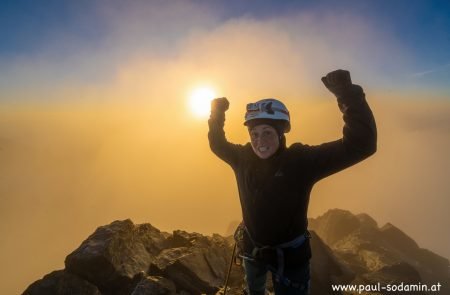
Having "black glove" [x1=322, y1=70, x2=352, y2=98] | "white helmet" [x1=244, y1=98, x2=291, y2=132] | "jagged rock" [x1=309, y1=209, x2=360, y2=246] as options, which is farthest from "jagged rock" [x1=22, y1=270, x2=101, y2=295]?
"jagged rock" [x1=309, y1=209, x2=360, y2=246]

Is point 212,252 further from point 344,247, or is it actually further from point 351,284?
point 344,247

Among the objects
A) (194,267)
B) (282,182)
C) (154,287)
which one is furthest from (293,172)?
(194,267)

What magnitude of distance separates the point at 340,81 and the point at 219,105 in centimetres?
303

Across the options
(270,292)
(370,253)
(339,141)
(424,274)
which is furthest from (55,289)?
(424,274)

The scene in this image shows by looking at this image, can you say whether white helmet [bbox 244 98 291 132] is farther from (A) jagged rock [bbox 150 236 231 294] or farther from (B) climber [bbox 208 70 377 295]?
(A) jagged rock [bbox 150 236 231 294]

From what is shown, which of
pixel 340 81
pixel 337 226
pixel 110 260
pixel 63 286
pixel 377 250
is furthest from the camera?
pixel 337 226

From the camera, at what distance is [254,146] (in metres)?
5.34

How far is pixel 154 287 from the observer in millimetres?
11547

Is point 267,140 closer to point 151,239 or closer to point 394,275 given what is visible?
point 151,239

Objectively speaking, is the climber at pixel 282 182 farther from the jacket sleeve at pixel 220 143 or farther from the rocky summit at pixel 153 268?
the rocky summit at pixel 153 268

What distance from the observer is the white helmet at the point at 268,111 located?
17.1ft

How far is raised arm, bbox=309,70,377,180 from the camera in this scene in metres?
4.16

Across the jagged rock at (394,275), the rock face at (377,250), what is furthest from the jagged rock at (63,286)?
the rock face at (377,250)

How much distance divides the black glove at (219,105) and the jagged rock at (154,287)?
790 cm
